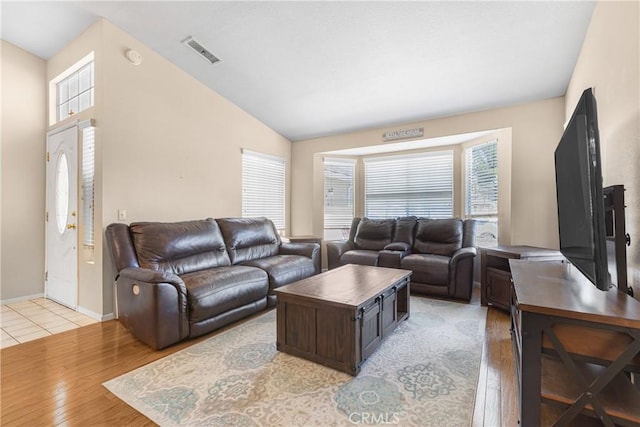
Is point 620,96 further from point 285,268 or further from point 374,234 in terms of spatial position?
point 374,234

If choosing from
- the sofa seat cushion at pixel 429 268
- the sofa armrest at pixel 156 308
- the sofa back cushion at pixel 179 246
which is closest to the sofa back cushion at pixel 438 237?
the sofa seat cushion at pixel 429 268

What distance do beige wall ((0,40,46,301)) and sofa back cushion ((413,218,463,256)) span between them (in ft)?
17.2

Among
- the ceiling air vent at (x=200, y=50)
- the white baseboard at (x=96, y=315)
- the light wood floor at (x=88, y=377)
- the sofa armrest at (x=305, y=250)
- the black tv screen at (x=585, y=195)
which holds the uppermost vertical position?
the ceiling air vent at (x=200, y=50)

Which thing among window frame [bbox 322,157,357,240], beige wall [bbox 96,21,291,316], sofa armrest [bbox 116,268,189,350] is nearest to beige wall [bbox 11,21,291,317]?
beige wall [bbox 96,21,291,316]

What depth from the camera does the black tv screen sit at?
Result: 1180 millimetres

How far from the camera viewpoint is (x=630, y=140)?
155 cm

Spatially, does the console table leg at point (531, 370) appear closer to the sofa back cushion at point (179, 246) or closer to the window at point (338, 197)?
the sofa back cushion at point (179, 246)

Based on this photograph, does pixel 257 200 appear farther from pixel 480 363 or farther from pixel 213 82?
pixel 480 363

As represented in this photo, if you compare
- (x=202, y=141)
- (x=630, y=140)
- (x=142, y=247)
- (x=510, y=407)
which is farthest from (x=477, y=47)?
(x=142, y=247)

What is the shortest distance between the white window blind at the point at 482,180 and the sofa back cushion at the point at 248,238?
10.3 feet

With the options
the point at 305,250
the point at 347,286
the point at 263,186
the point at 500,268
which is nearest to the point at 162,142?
the point at 263,186

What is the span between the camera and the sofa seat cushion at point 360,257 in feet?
13.6

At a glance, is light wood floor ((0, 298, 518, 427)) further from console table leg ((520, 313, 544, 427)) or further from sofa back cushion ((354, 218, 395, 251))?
sofa back cushion ((354, 218, 395, 251))

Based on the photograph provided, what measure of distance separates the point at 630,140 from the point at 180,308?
3.24 m
